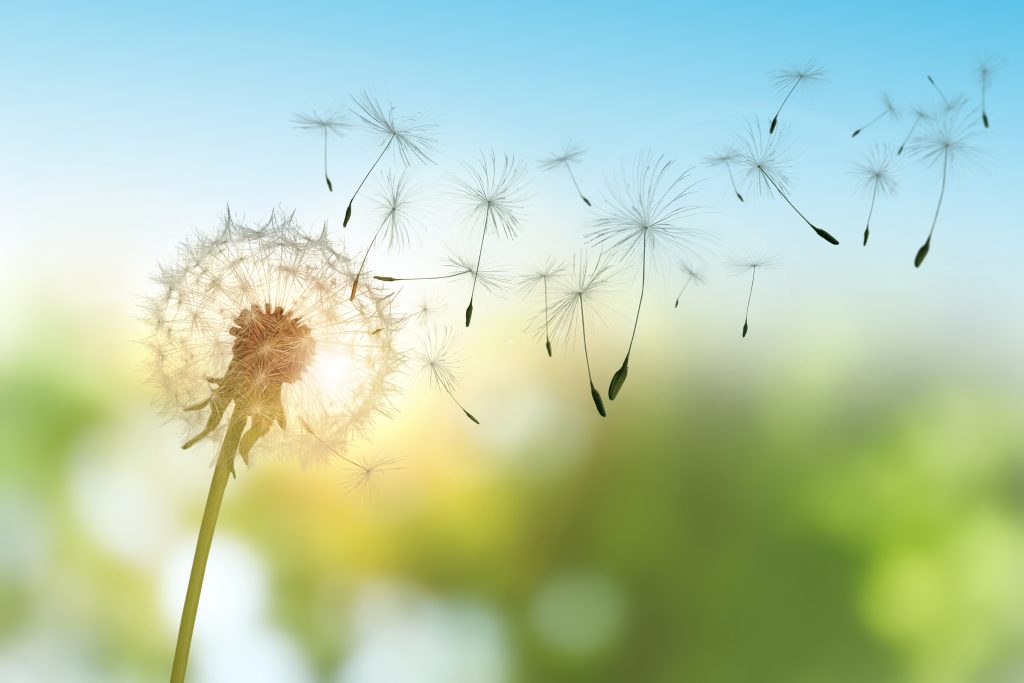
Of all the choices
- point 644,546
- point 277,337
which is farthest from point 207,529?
point 644,546

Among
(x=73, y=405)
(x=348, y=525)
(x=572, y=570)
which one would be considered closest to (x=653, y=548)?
(x=572, y=570)

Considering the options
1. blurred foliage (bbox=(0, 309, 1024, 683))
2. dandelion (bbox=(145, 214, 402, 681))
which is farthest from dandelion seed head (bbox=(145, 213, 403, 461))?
blurred foliage (bbox=(0, 309, 1024, 683))

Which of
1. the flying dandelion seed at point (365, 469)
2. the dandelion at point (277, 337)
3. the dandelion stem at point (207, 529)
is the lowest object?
the dandelion stem at point (207, 529)

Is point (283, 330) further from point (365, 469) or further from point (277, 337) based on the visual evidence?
point (365, 469)

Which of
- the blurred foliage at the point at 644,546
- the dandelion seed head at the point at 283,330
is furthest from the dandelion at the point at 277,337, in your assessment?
the blurred foliage at the point at 644,546

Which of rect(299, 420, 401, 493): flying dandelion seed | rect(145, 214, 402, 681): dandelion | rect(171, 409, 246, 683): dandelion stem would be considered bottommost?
rect(171, 409, 246, 683): dandelion stem

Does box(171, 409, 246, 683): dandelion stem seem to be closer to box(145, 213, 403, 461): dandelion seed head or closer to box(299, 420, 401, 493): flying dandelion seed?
box(145, 213, 403, 461): dandelion seed head

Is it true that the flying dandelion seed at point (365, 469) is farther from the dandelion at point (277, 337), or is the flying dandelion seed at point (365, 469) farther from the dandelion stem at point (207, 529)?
the dandelion stem at point (207, 529)
